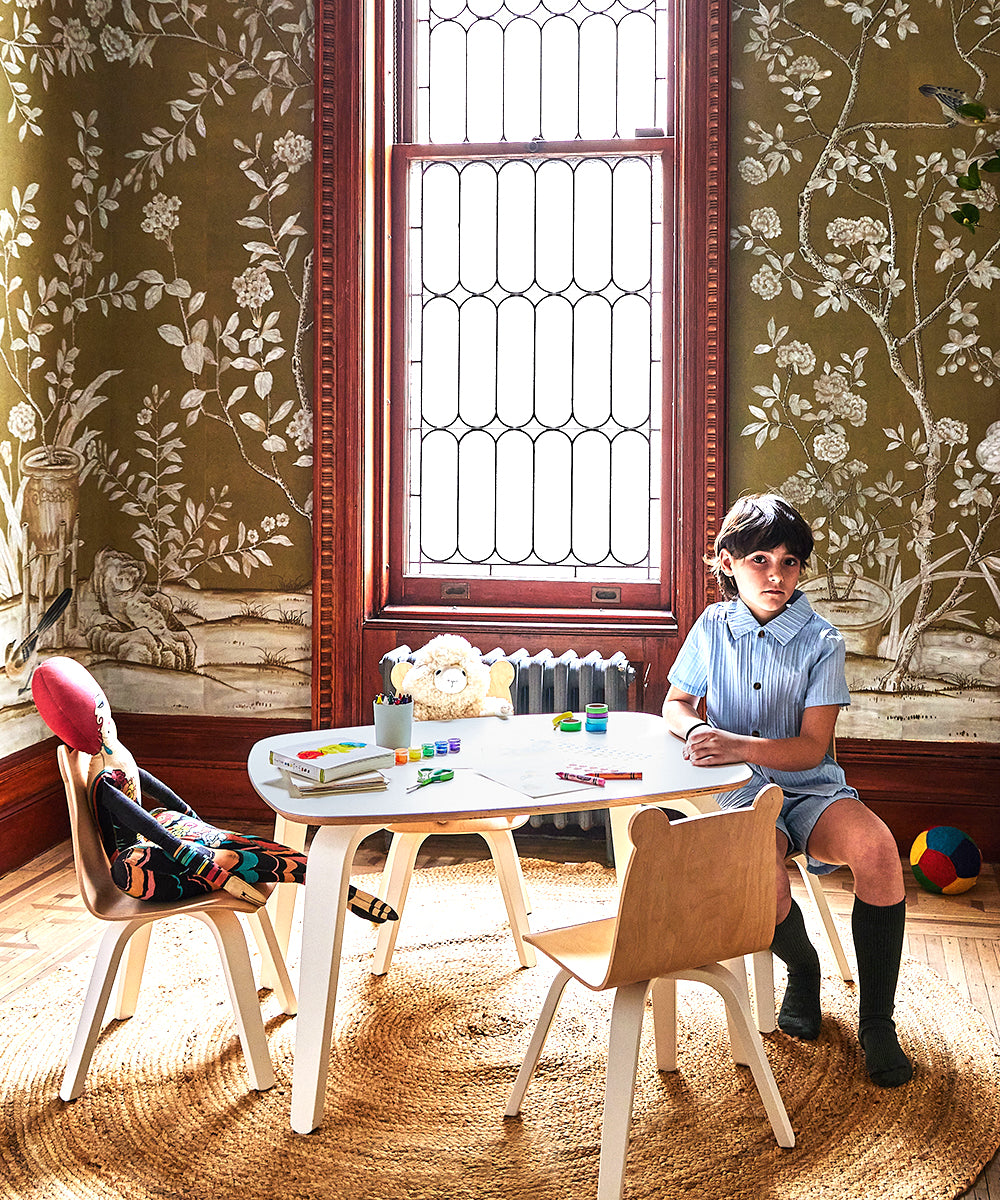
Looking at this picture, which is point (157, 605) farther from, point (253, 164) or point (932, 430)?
point (932, 430)

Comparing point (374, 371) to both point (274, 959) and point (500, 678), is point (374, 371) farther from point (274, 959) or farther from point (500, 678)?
point (274, 959)

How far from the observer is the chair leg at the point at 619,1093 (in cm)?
177

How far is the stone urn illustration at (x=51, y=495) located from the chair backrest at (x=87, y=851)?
160cm

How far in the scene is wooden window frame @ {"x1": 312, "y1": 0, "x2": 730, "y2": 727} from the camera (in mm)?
3510

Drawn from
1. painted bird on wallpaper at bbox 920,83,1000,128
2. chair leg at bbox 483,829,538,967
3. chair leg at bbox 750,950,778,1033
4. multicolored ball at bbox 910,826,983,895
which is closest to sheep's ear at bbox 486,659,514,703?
chair leg at bbox 483,829,538,967

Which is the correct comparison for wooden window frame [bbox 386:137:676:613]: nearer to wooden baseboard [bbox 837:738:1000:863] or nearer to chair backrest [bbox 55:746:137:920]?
wooden baseboard [bbox 837:738:1000:863]

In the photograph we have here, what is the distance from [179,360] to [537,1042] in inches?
102

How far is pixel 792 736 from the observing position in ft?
8.08

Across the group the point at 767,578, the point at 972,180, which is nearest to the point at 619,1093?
the point at 767,578

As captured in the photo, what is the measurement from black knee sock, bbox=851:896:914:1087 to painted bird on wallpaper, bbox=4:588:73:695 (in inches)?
96.6

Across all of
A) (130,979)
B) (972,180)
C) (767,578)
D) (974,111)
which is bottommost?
(130,979)

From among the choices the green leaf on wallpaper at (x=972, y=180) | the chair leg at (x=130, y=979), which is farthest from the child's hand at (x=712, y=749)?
the green leaf on wallpaper at (x=972, y=180)

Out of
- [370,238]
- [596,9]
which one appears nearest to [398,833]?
[370,238]

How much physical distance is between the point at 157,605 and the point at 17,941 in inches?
50.0
